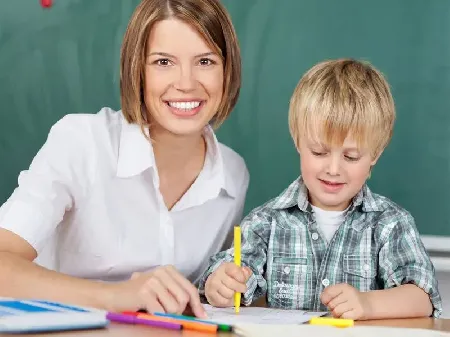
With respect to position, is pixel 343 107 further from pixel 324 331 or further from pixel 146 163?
pixel 324 331

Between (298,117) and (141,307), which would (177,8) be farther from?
(141,307)

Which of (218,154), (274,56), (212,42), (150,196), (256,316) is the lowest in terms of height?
(256,316)

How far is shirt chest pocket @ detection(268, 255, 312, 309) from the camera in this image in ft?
5.26

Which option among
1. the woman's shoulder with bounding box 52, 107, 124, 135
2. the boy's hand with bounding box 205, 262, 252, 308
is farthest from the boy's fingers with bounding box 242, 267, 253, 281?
the woman's shoulder with bounding box 52, 107, 124, 135

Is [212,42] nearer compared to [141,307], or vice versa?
[141,307]

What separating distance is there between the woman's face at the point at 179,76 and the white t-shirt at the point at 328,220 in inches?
11.8

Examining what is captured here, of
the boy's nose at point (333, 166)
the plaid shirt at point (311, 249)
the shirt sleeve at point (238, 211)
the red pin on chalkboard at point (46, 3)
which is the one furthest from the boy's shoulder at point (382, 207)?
the red pin on chalkboard at point (46, 3)

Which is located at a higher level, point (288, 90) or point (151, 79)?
point (288, 90)

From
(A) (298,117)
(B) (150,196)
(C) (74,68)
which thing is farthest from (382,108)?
(C) (74,68)

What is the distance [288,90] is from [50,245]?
0.67 meters

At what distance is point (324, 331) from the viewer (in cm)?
115

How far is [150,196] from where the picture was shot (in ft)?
5.81

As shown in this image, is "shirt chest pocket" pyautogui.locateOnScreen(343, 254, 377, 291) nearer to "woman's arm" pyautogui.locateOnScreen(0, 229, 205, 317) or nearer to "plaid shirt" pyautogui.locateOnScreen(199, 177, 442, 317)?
"plaid shirt" pyautogui.locateOnScreen(199, 177, 442, 317)

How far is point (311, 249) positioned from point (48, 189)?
1.61 ft
